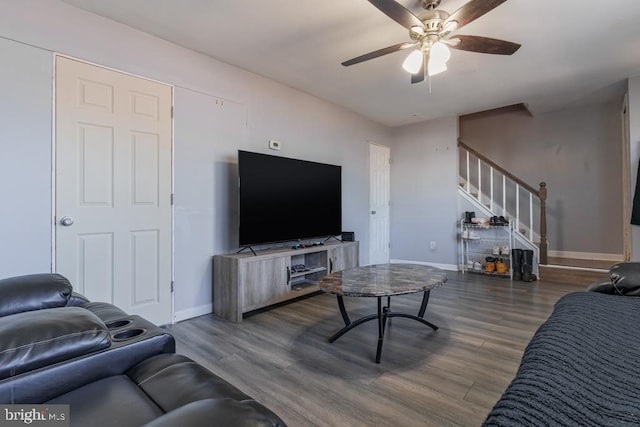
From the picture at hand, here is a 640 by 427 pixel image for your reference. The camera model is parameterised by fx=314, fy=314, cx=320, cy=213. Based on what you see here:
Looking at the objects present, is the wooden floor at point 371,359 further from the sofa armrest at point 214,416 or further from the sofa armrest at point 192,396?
the sofa armrest at point 214,416

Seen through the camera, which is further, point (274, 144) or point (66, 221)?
point (274, 144)

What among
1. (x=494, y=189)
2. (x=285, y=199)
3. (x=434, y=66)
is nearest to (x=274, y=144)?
(x=285, y=199)

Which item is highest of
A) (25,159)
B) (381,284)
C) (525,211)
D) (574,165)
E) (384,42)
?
(384,42)

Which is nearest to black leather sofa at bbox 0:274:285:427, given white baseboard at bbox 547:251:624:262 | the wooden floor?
the wooden floor

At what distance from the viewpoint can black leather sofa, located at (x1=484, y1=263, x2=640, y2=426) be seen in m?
0.65

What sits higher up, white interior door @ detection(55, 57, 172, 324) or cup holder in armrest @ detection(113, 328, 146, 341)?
white interior door @ detection(55, 57, 172, 324)

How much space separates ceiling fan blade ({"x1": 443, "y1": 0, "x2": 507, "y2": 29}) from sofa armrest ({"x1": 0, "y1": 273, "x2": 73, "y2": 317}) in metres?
2.64

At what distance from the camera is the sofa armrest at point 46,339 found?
85cm

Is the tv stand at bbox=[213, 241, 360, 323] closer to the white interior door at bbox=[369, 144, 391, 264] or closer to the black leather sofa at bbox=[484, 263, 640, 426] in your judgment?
the white interior door at bbox=[369, 144, 391, 264]

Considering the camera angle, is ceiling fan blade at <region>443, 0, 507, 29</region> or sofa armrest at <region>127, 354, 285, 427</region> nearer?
sofa armrest at <region>127, 354, 285, 427</region>

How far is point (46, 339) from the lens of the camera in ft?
2.99

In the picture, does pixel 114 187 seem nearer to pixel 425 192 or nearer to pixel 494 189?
pixel 425 192

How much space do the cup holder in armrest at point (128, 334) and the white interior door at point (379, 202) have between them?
459 cm

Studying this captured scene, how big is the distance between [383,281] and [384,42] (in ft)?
7.13
